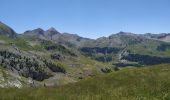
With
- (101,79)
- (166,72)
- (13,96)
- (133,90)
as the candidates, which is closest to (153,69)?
(166,72)

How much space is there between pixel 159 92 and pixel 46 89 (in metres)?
12.6

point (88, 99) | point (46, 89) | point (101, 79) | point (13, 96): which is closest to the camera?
point (88, 99)

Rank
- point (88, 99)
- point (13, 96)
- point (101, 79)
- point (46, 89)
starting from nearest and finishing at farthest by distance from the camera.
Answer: point (88, 99), point (13, 96), point (46, 89), point (101, 79)

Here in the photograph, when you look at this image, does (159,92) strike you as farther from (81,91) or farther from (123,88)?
(81,91)

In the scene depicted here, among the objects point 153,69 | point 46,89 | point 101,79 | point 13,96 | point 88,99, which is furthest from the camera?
point 153,69

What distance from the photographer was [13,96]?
36.2 m

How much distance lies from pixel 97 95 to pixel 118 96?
2433 millimetres

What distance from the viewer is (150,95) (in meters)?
34.8

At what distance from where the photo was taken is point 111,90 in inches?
1480

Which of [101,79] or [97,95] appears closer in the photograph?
[97,95]

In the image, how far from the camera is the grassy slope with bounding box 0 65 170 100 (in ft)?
115

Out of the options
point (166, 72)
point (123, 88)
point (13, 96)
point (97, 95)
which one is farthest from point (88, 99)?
point (166, 72)

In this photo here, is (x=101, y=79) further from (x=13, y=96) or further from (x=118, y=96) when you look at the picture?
(x=13, y=96)

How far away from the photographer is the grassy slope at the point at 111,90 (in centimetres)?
3500
